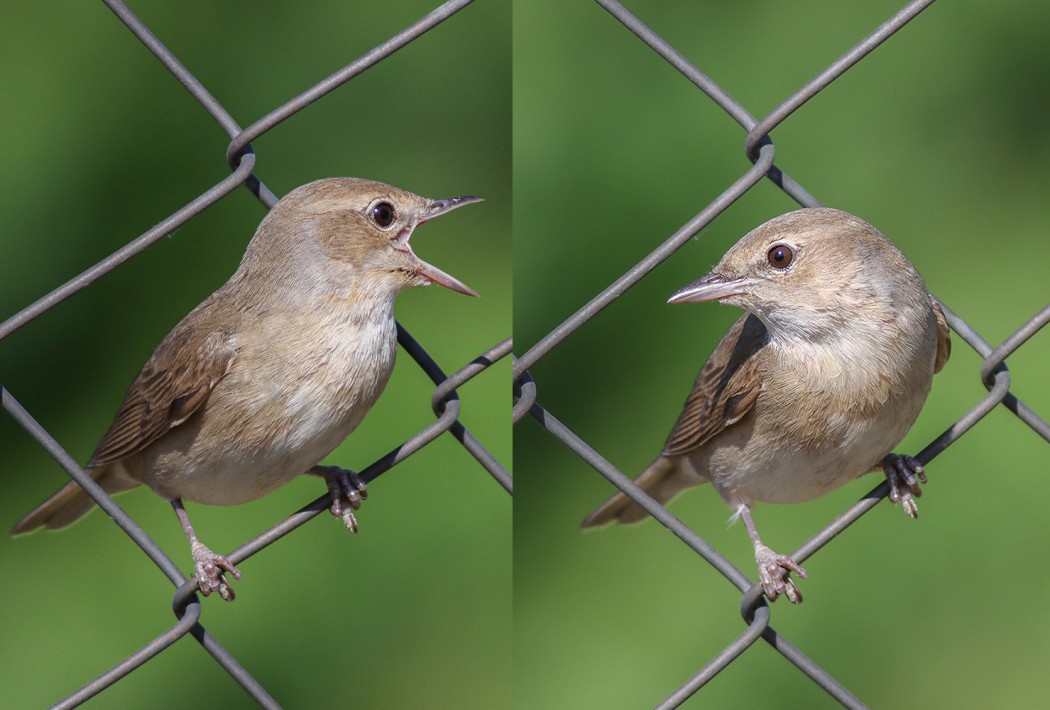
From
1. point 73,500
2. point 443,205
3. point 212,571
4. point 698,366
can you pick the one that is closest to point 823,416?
point 443,205

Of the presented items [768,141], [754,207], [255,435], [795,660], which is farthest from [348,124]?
[795,660]

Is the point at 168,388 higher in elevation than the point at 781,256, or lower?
higher

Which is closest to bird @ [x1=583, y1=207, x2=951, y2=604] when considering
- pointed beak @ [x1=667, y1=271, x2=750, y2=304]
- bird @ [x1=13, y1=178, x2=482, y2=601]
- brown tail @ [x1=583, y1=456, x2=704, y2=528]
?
pointed beak @ [x1=667, y1=271, x2=750, y2=304]

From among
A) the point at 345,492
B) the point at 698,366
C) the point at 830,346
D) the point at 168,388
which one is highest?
the point at 168,388

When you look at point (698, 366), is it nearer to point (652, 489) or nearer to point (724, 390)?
point (652, 489)

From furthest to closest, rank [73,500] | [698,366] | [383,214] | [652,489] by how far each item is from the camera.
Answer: [698,366]
[652,489]
[73,500]
[383,214]

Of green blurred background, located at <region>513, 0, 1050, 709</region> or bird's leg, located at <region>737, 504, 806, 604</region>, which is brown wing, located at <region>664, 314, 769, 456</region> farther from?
green blurred background, located at <region>513, 0, 1050, 709</region>

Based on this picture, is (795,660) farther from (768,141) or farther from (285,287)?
(285,287)

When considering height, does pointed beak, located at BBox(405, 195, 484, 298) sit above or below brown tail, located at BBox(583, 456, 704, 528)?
above
